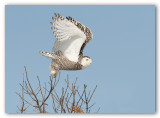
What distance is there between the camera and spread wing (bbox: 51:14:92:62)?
2100 millimetres

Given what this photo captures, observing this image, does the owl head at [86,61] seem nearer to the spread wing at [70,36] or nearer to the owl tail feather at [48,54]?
the spread wing at [70,36]

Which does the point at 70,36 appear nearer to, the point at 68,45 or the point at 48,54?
the point at 68,45

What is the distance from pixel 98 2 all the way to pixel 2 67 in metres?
0.92

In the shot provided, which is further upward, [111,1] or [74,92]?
[111,1]

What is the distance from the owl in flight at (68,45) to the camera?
2.11 metres

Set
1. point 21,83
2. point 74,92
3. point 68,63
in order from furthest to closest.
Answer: point 68,63 < point 21,83 < point 74,92

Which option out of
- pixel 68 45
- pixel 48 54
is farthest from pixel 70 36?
pixel 48 54

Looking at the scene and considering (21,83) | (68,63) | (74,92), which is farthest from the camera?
(68,63)

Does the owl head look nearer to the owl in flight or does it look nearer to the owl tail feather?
the owl in flight

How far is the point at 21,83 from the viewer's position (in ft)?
6.78

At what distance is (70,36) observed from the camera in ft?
7.17

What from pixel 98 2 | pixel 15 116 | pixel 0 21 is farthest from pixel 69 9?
pixel 15 116

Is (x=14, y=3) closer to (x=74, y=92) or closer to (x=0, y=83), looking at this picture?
(x=0, y=83)

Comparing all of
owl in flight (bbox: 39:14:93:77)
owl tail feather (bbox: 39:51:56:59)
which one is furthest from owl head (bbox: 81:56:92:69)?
owl tail feather (bbox: 39:51:56:59)
